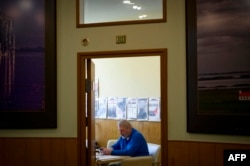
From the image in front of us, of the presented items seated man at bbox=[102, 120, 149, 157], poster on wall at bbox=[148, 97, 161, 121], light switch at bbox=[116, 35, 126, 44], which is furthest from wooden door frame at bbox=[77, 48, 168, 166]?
poster on wall at bbox=[148, 97, 161, 121]

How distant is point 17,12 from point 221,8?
249cm

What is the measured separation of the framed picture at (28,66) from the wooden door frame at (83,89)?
31cm

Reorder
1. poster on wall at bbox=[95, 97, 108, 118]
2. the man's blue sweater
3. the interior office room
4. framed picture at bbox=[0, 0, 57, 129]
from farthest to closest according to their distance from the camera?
poster on wall at bbox=[95, 97, 108, 118] < the man's blue sweater < framed picture at bbox=[0, 0, 57, 129] < the interior office room

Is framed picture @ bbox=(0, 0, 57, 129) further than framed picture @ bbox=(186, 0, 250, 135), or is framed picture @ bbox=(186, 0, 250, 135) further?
framed picture @ bbox=(0, 0, 57, 129)

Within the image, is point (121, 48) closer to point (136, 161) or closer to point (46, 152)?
point (136, 161)

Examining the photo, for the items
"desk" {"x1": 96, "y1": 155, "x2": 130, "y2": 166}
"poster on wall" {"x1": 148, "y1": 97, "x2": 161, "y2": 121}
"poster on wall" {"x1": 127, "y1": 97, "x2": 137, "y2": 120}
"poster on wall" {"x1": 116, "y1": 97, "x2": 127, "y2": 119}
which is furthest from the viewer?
"poster on wall" {"x1": 116, "y1": 97, "x2": 127, "y2": 119}

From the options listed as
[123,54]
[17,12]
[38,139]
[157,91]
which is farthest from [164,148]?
[157,91]

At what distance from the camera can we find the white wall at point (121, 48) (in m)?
3.91

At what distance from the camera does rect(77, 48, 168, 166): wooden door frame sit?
3.94m

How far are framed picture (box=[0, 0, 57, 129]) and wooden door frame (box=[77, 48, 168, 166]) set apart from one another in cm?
31

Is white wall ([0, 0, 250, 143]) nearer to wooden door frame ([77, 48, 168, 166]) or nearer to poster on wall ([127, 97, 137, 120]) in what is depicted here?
wooden door frame ([77, 48, 168, 166])

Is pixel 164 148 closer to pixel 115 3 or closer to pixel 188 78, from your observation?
pixel 188 78

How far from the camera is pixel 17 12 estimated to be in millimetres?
4301

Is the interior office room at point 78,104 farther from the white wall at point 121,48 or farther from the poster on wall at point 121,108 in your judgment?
the poster on wall at point 121,108
